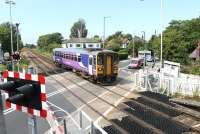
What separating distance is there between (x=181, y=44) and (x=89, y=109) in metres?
25.0

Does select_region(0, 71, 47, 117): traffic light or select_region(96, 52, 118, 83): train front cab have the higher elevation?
select_region(0, 71, 47, 117): traffic light

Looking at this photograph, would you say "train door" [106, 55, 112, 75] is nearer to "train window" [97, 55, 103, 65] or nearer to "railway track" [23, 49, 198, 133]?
"train window" [97, 55, 103, 65]

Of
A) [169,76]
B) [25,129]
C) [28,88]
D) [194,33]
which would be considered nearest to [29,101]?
[28,88]

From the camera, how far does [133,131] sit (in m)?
13.6

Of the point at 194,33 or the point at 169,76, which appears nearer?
the point at 169,76

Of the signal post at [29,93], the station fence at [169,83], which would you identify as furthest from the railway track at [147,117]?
the signal post at [29,93]

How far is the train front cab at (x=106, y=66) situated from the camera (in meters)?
27.1

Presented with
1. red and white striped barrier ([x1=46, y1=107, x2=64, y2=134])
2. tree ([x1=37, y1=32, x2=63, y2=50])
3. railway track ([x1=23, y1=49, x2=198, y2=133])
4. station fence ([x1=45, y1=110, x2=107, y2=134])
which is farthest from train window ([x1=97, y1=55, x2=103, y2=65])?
tree ([x1=37, y1=32, x2=63, y2=50])

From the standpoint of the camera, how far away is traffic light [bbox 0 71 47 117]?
4.32 m

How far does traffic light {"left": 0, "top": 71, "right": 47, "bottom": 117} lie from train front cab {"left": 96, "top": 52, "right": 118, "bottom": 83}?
22.4 metres

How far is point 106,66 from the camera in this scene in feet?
90.3

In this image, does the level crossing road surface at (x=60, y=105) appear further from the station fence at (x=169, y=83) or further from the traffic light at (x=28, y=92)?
the traffic light at (x=28, y=92)

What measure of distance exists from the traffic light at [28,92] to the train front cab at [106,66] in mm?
22402

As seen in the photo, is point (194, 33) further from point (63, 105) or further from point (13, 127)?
point (13, 127)
